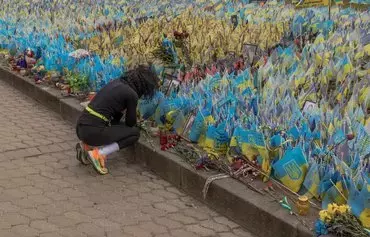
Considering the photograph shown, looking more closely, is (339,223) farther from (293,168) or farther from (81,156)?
(81,156)

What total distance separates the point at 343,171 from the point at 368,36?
106 inches

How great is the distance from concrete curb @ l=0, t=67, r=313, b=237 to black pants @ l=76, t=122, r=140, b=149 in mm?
142

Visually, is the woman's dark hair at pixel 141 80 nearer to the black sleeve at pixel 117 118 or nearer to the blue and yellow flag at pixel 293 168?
the black sleeve at pixel 117 118

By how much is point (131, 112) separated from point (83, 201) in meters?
0.97

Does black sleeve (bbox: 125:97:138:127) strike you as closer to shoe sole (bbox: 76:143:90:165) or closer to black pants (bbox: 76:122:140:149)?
black pants (bbox: 76:122:140:149)

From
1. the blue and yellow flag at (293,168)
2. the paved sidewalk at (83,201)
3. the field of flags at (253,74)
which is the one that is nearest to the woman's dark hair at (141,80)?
the field of flags at (253,74)

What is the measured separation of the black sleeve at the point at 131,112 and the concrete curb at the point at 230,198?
212 millimetres

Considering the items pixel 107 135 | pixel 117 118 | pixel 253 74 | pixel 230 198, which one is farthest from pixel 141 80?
pixel 230 198

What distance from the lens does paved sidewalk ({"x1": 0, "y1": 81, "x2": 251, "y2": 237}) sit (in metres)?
3.60

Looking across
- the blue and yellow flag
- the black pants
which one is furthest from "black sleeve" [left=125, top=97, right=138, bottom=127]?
the blue and yellow flag

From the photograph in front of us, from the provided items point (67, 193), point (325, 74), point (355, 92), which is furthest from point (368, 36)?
point (67, 193)

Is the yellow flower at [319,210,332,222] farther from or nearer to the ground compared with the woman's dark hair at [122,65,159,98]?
nearer to the ground

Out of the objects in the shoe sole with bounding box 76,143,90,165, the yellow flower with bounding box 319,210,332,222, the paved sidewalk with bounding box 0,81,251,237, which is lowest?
the paved sidewalk with bounding box 0,81,251,237

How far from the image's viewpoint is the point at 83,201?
4.05m
